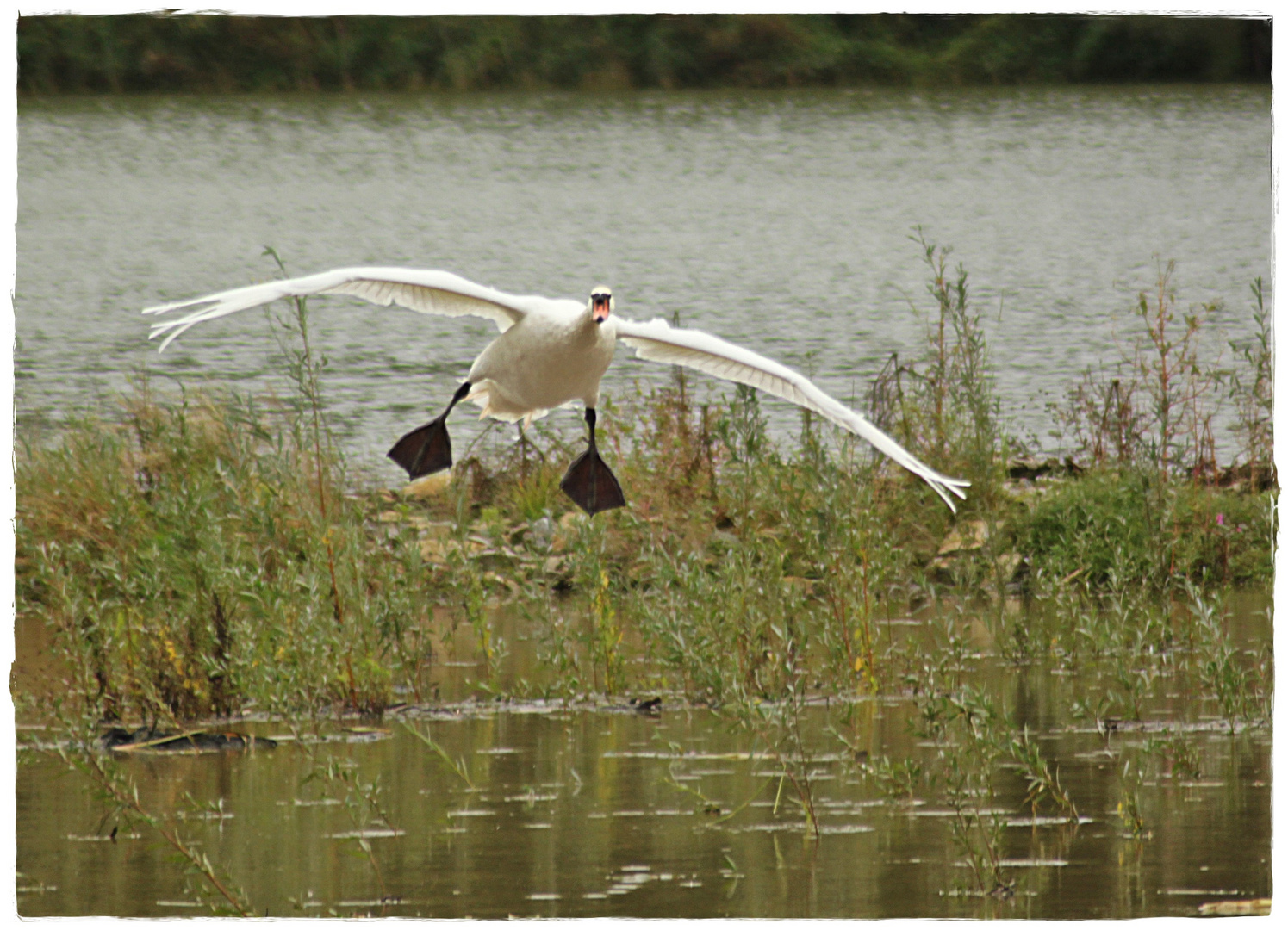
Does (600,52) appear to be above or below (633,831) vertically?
above

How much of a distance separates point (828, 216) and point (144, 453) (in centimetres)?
1080

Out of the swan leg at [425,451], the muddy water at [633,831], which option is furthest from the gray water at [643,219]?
the muddy water at [633,831]

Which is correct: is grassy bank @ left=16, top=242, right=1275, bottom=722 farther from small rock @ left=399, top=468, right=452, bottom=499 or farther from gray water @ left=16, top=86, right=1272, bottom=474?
gray water @ left=16, top=86, right=1272, bottom=474

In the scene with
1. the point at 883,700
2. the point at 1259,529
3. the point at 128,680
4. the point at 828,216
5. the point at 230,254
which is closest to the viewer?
the point at 128,680

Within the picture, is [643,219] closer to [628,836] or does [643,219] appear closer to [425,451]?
[425,451]

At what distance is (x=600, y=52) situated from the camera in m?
11.2

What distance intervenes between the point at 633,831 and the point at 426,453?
196cm

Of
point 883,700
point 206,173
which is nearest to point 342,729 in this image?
point 883,700

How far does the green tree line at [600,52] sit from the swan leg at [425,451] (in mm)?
3244

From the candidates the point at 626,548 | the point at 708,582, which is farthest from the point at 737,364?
the point at 626,548

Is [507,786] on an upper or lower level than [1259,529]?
lower

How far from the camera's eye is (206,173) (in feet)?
63.4

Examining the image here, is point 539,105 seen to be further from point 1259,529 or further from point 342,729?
point 342,729

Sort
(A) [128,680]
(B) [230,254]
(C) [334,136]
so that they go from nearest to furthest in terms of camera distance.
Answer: (A) [128,680] → (B) [230,254] → (C) [334,136]
